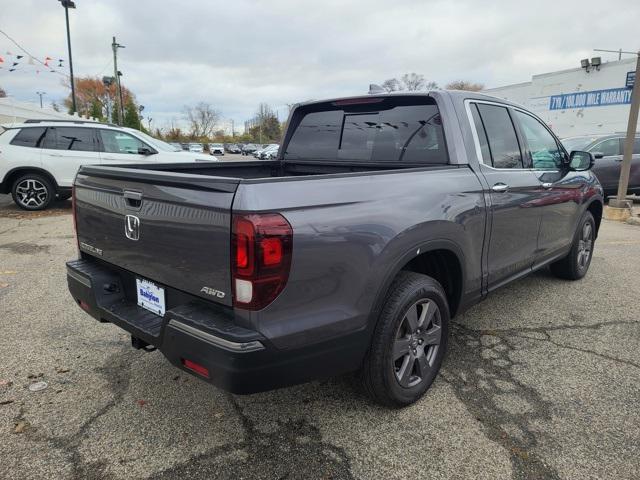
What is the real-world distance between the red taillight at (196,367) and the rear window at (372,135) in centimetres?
201

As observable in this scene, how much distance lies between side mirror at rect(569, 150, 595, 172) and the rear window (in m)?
1.96

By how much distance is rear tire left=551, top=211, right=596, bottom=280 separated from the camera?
4.88 m

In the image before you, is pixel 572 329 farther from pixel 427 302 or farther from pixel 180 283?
pixel 180 283

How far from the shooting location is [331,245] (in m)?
2.09

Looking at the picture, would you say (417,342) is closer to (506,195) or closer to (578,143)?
(506,195)

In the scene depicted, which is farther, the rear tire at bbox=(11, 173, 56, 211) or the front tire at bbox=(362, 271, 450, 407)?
the rear tire at bbox=(11, 173, 56, 211)

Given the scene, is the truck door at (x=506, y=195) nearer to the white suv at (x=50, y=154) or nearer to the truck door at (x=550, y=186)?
the truck door at (x=550, y=186)

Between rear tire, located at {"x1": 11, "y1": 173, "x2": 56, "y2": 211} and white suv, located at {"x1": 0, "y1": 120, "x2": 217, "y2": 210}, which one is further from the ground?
white suv, located at {"x1": 0, "y1": 120, "x2": 217, "y2": 210}

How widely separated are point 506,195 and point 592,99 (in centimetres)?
2462


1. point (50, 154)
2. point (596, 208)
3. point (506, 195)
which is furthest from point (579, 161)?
point (50, 154)

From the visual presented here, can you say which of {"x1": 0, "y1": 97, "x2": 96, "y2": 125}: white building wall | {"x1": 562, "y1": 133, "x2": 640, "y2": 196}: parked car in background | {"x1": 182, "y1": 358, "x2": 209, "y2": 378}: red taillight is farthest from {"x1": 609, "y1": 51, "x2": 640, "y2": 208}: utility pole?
{"x1": 0, "y1": 97, "x2": 96, "y2": 125}: white building wall

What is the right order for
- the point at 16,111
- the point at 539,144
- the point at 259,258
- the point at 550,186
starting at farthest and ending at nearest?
the point at 16,111 → the point at 539,144 → the point at 550,186 → the point at 259,258

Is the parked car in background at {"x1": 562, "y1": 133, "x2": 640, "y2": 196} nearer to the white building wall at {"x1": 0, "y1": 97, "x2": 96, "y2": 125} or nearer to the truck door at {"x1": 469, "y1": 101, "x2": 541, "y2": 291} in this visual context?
the truck door at {"x1": 469, "y1": 101, "x2": 541, "y2": 291}

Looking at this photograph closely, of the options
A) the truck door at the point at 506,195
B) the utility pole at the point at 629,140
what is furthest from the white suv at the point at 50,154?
the utility pole at the point at 629,140
